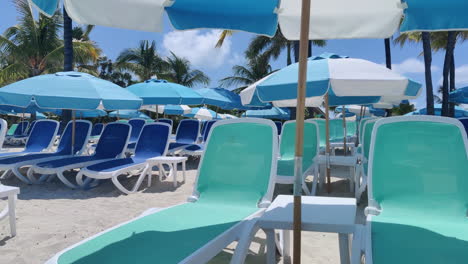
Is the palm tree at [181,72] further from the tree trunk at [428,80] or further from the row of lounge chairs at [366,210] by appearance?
the row of lounge chairs at [366,210]

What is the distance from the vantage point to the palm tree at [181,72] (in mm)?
28422

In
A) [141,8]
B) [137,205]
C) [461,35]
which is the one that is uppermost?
[461,35]

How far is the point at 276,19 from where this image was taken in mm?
2715

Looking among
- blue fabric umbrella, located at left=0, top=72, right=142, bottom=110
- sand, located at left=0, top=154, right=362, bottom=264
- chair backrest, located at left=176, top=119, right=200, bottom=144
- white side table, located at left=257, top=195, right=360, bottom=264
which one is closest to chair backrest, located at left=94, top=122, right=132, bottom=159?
sand, located at left=0, top=154, right=362, bottom=264

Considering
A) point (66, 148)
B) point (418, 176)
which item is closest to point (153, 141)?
point (66, 148)

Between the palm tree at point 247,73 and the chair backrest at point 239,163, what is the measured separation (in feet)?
70.4

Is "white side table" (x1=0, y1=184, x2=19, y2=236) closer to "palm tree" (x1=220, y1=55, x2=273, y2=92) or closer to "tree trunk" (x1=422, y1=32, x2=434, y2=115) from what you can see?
"tree trunk" (x1=422, y1=32, x2=434, y2=115)

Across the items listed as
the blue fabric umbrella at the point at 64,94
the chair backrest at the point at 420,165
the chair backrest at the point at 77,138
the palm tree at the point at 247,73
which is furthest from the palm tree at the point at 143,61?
the chair backrest at the point at 420,165

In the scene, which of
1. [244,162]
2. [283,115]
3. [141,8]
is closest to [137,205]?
[244,162]

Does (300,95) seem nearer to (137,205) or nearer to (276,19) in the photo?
(276,19)

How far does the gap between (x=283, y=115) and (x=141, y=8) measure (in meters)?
13.7

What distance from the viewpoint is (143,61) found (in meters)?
27.9

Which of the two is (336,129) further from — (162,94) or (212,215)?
(212,215)

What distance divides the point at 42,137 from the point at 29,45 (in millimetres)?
15071
